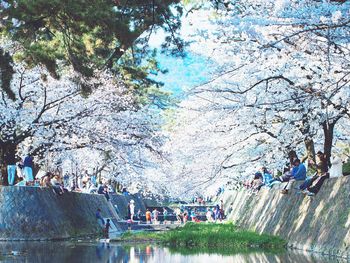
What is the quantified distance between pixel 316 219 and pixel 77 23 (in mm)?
6188

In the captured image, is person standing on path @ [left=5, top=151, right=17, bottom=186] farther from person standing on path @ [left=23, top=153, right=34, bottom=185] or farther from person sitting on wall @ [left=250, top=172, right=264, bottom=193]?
person sitting on wall @ [left=250, top=172, right=264, bottom=193]

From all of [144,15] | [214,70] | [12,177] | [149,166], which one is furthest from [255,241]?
[149,166]

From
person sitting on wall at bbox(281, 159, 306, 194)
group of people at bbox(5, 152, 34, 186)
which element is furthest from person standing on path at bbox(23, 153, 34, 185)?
person sitting on wall at bbox(281, 159, 306, 194)

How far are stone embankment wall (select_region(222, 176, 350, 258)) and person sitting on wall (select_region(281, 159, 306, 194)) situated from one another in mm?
260

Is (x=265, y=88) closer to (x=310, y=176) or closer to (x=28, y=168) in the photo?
(x=310, y=176)

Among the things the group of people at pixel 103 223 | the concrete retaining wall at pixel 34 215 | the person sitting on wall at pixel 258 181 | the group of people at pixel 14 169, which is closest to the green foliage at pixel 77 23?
the concrete retaining wall at pixel 34 215

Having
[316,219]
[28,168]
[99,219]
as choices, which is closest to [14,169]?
[28,168]

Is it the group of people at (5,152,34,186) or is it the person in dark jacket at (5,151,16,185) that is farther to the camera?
the person in dark jacket at (5,151,16,185)

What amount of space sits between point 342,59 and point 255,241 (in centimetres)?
601

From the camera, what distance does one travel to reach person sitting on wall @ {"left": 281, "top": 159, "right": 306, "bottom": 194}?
16625 millimetres

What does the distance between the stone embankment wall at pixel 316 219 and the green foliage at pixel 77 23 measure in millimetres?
4526

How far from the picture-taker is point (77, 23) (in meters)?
12.9

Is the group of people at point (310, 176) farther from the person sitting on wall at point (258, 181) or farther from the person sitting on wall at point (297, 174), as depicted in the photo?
the person sitting on wall at point (258, 181)

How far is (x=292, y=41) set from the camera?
10922 millimetres
